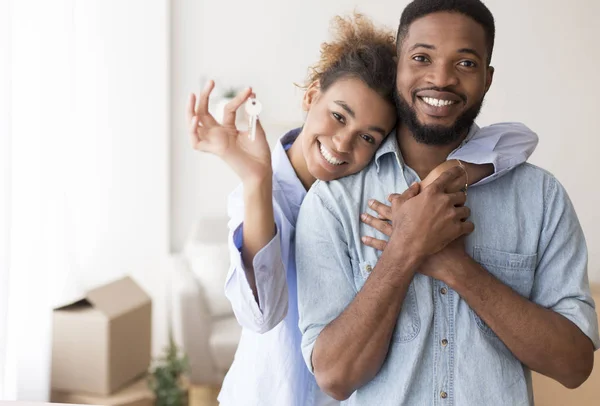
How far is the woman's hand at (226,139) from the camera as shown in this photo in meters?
1.10

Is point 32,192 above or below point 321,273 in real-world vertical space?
above

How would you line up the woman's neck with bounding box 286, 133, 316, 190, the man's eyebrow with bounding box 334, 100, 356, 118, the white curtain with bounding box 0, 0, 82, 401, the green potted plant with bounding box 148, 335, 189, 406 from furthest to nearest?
Result: the green potted plant with bounding box 148, 335, 189, 406, the white curtain with bounding box 0, 0, 82, 401, the woman's neck with bounding box 286, 133, 316, 190, the man's eyebrow with bounding box 334, 100, 356, 118

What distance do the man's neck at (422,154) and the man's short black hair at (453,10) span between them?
16cm

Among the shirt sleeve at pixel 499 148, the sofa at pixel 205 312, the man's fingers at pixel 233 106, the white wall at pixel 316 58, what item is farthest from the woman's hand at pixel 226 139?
the white wall at pixel 316 58

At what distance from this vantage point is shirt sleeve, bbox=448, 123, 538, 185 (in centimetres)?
114

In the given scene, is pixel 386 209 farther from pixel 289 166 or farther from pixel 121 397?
pixel 121 397

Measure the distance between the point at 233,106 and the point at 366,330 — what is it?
0.39m

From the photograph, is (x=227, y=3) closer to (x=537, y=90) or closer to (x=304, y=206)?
(x=537, y=90)

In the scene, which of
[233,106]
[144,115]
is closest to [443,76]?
[233,106]

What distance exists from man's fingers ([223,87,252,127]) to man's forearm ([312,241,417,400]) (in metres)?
0.31

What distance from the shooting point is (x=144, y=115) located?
3514mm

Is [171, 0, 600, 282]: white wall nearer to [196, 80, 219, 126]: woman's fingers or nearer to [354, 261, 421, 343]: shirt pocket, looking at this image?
[354, 261, 421, 343]: shirt pocket

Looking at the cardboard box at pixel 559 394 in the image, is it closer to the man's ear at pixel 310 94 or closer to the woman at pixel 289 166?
the woman at pixel 289 166

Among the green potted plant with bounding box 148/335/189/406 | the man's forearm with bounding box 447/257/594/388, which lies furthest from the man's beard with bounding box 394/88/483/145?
the green potted plant with bounding box 148/335/189/406
